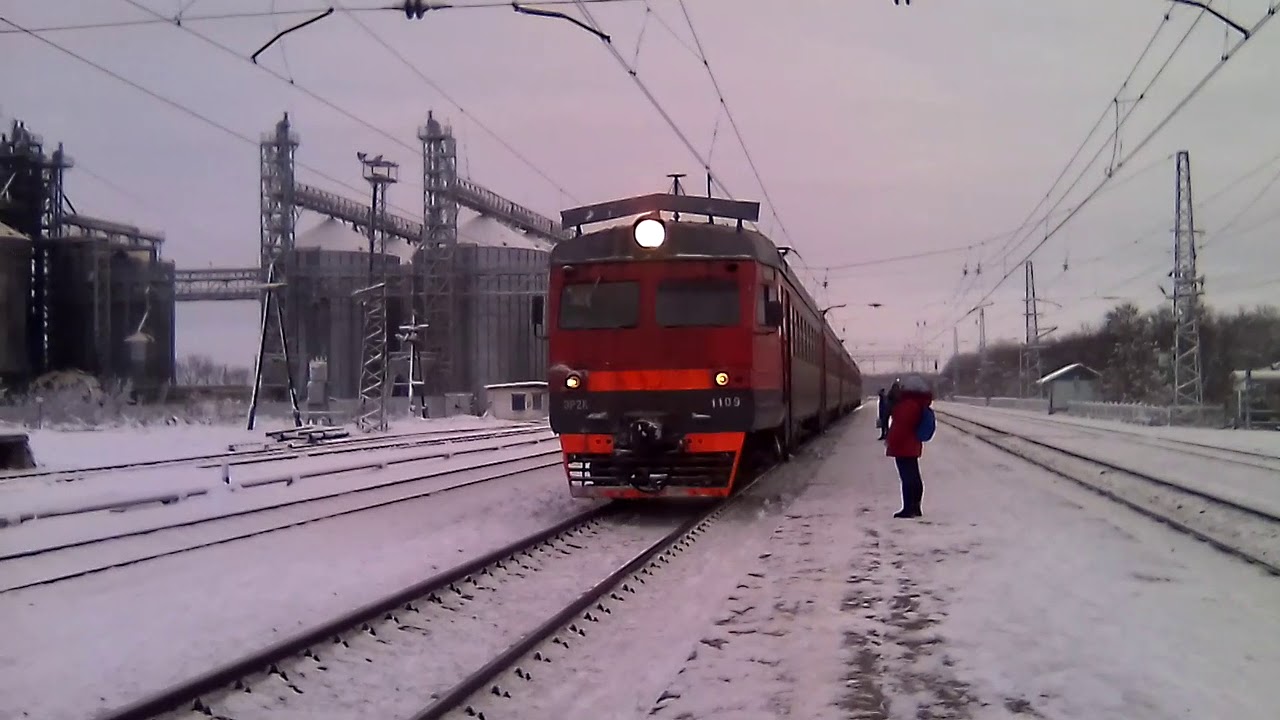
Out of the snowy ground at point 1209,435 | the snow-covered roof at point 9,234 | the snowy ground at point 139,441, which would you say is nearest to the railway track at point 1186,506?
the snowy ground at point 1209,435

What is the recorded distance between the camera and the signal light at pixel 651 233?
1314cm

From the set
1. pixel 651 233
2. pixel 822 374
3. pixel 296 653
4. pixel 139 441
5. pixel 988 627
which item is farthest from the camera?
pixel 139 441

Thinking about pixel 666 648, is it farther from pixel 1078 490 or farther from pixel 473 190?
pixel 473 190

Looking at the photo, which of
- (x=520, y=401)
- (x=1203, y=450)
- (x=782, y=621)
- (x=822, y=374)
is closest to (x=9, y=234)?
(x=520, y=401)

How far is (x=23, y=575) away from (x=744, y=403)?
298 inches

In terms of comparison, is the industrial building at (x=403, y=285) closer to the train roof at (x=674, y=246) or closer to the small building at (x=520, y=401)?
the small building at (x=520, y=401)

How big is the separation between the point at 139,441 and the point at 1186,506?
93.3ft

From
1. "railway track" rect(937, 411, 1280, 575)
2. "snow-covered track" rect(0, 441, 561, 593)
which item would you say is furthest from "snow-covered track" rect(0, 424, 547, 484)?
"railway track" rect(937, 411, 1280, 575)

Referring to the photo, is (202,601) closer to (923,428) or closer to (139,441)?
(923,428)

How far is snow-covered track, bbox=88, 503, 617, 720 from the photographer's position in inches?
217

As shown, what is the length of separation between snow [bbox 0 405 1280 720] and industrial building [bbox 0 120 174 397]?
45708mm

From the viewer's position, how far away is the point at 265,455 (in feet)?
87.3

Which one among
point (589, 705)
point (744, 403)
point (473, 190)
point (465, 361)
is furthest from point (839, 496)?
point (465, 361)

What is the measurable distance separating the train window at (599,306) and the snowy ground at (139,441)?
14873 mm
